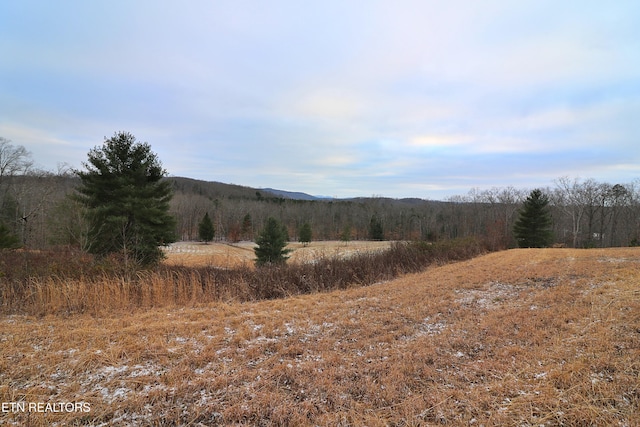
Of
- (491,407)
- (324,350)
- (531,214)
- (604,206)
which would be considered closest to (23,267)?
(324,350)

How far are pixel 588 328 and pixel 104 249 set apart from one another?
703 inches

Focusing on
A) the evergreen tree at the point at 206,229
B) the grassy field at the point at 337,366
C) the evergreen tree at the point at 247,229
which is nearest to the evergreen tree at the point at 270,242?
the grassy field at the point at 337,366

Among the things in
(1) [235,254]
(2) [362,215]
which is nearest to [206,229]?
(1) [235,254]

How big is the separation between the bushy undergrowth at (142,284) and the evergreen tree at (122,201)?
4.95 m

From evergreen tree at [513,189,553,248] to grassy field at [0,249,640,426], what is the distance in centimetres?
2551

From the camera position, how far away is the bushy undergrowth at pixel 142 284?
568 centimetres

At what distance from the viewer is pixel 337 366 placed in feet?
10.5

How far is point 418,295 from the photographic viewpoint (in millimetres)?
6434

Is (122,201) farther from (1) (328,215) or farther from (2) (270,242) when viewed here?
(1) (328,215)

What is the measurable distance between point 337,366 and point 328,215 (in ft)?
263

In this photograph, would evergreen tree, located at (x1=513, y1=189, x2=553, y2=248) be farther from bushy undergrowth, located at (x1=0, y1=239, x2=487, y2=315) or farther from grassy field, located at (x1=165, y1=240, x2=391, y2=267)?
bushy undergrowth, located at (x1=0, y1=239, x2=487, y2=315)

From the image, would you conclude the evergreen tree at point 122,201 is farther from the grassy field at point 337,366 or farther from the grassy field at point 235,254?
the grassy field at point 337,366

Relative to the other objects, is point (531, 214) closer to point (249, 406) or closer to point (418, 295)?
point (418, 295)

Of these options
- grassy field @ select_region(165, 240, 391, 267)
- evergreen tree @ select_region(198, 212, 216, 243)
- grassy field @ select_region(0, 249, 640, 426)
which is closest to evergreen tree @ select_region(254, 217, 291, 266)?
grassy field @ select_region(165, 240, 391, 267)
